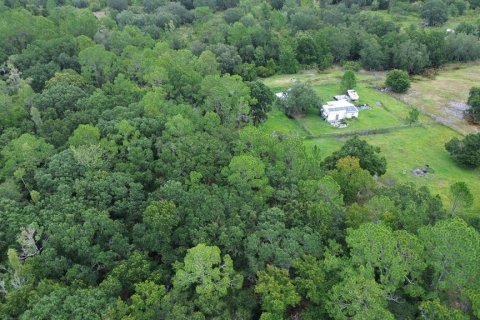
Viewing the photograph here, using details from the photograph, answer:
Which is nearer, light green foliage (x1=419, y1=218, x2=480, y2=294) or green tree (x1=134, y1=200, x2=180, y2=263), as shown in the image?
light green foliage (x1=419, y1=218, x2=480, y2=294)

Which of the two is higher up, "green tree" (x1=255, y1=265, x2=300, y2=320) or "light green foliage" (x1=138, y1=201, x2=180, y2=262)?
"light green foliage" (x1=138, y1=201, x2=180, y2=262)

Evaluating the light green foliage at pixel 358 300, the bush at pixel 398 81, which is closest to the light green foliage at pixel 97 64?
the light green foliage at pixel 358 300

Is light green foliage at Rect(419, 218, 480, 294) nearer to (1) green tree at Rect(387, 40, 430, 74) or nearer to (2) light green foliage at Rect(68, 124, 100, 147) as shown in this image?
(2) light green foliage at Rect(68, 124, 100, 147)

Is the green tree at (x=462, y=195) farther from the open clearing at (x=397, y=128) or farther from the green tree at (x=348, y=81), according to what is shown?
the green tree at (x=348, y=81)

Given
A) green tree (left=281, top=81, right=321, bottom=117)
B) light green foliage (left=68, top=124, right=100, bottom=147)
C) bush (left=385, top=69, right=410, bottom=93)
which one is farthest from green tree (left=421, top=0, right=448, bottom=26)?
light green foliage (left=68, top=124, right=100, bottom=147)

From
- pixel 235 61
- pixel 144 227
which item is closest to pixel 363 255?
pixel 144 227

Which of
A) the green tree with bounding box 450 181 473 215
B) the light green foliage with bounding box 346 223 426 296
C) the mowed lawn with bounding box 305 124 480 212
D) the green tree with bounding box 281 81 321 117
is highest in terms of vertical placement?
the light green foliage with bounding box 346 223 426 296

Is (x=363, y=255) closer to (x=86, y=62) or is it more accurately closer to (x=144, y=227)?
(x=144, y=227)
